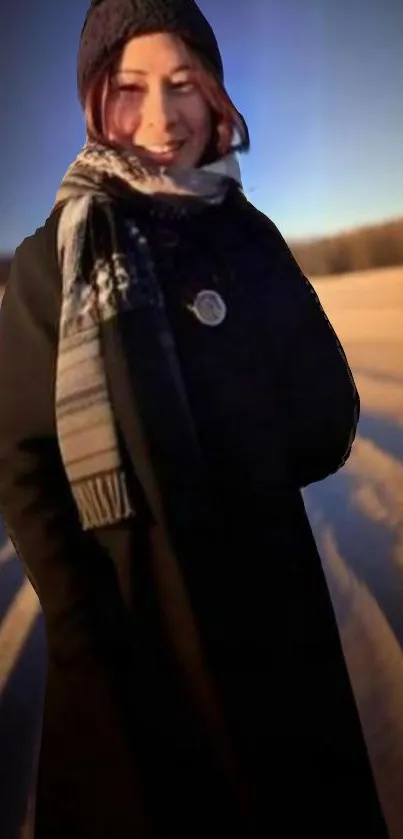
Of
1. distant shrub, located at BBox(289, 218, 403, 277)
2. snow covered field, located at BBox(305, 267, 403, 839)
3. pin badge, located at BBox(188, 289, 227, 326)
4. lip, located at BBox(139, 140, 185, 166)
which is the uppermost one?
lip, located at BBox(139, 140, 185, 166)

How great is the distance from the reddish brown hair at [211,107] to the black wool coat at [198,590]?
4.5 inches

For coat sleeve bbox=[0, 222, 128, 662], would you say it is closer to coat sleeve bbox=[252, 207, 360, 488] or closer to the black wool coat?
the black wool coat

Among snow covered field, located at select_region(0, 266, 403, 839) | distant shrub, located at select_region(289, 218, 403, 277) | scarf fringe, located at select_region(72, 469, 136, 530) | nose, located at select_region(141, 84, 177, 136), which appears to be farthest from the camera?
distant shrub, located at select_region(289, 218, 403, 277)

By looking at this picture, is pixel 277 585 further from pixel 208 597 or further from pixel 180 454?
pixel 180 454

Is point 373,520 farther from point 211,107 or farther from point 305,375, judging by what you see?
point 211,107

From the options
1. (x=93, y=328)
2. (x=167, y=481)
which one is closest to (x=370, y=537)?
(x=167, y=481)

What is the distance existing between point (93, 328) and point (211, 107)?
339 millimetres

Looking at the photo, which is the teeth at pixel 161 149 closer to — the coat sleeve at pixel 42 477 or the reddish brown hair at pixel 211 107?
the reddish brown hair at pixel 211 107

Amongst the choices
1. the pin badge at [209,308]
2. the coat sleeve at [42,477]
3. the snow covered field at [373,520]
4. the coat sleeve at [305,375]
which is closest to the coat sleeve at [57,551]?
the coat sleeve at [42,477]

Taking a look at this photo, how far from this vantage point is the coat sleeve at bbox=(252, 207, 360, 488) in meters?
0.90

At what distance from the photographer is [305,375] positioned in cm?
91

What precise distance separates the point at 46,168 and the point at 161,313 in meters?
0.40

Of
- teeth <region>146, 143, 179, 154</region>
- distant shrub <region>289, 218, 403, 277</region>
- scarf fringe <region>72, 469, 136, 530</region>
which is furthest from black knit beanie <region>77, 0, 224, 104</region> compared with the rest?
scarf fringe <region>72, 469, 136, 530</region>

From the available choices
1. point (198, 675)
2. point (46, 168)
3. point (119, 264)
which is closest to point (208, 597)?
point (198, 675)
